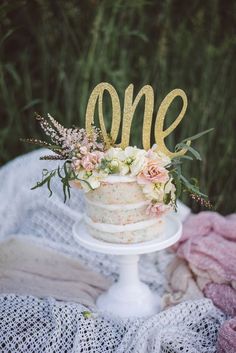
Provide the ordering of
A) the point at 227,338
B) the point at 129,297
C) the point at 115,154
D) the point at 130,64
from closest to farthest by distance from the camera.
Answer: the point at 227,338 < the point at 115,154 < the point at 129,297 < the point at 130,64

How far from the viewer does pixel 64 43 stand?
269 cm

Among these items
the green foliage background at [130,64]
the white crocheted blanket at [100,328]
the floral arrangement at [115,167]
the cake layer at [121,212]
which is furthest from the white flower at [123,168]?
the green foliage background at [130,64]

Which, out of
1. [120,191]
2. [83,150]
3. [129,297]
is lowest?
[129,297]

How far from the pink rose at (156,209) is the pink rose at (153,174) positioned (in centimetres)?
9

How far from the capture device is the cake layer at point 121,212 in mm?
1665

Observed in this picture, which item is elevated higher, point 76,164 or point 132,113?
point 132,113

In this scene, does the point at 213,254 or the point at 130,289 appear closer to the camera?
the point at 130,289

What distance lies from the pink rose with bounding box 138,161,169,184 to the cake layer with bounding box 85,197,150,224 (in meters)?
0.09

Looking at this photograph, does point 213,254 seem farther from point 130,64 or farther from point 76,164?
point 130,64

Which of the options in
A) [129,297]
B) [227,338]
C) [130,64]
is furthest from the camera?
[130,64]

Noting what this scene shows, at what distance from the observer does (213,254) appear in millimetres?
1928

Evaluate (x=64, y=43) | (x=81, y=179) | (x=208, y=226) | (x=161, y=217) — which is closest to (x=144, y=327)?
(x=161, y=217)

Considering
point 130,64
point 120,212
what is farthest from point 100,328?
point 130,64

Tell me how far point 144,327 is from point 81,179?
47cm
